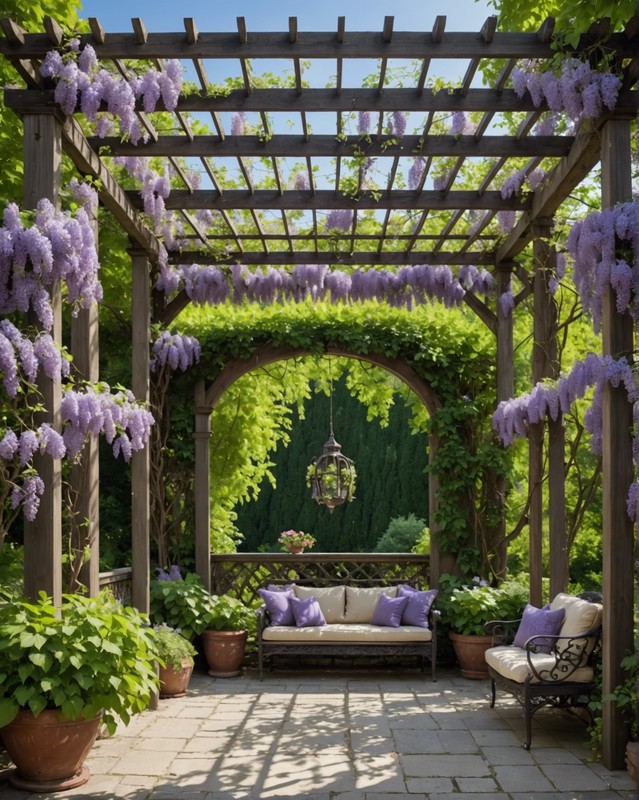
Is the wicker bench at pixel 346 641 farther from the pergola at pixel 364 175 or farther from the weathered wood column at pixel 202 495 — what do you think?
the pergola at pixel 364 175

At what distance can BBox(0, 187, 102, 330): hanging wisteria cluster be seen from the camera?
4426mm

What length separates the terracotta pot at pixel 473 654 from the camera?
786 cm

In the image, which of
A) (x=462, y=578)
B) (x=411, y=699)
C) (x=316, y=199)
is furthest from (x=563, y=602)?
(x=316, y=199)

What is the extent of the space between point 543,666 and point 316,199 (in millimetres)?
3452

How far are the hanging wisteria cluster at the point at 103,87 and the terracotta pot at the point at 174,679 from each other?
3698 mm

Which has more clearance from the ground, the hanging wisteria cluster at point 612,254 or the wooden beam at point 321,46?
the wooden beam at point 321,46

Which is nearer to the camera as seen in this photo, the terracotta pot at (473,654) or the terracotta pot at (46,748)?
the terracotta pot at (46,748)

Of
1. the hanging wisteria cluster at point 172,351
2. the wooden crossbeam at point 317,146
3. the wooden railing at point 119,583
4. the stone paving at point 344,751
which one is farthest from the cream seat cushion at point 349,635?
the wooden crossbeam at point 317,146

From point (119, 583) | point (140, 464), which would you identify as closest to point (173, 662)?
point (119, 583)

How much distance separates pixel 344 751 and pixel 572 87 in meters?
Answer: 3.71

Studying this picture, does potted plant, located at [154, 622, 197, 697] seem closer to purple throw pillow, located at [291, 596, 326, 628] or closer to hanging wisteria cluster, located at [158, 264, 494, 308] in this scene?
purple throw pillow, located at [291, 596, 326, 628]

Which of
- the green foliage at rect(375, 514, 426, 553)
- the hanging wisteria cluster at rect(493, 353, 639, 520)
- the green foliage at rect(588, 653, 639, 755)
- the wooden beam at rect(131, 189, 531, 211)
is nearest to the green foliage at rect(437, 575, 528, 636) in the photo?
the hanging wisteria cluster at rect(493, 353, 639, 520)

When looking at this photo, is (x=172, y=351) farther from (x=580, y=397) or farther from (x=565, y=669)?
(x=565, y=669)

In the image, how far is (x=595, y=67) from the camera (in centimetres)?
491
